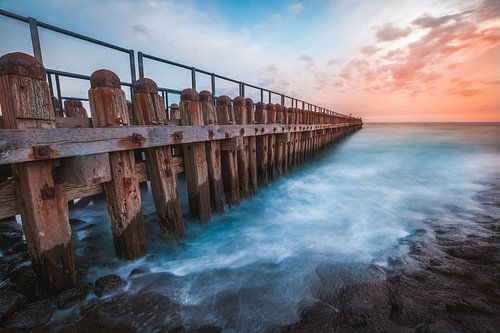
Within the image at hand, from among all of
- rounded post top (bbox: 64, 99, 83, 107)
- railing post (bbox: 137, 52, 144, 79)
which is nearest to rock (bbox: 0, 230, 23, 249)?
railing post (bbox: 137, 52, 144, 79)

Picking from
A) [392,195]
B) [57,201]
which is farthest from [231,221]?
[392,195]

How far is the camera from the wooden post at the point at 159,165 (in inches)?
114

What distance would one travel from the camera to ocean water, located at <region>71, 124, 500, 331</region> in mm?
2645

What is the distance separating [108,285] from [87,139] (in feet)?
5.14

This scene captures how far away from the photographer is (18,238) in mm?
3768

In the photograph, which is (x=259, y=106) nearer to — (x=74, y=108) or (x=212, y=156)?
(x=212, y=156)

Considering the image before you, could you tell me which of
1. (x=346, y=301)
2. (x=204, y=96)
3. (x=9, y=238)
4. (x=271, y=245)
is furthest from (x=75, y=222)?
(x=346, y=301)

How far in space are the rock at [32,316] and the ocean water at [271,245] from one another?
2.05 feet

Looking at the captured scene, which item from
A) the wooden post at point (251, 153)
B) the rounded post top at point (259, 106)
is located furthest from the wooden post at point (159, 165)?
the rounded post top at point (259, 106)

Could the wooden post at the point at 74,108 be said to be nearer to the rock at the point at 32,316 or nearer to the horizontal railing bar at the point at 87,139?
the horizontal railing bar at the point at 87,139

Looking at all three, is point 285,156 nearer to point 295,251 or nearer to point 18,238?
point 295,251

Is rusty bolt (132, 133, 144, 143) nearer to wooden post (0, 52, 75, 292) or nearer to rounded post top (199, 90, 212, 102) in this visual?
wooden post (0, 52, 75, 292)

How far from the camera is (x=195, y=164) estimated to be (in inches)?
150

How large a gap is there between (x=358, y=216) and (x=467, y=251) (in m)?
2.00
